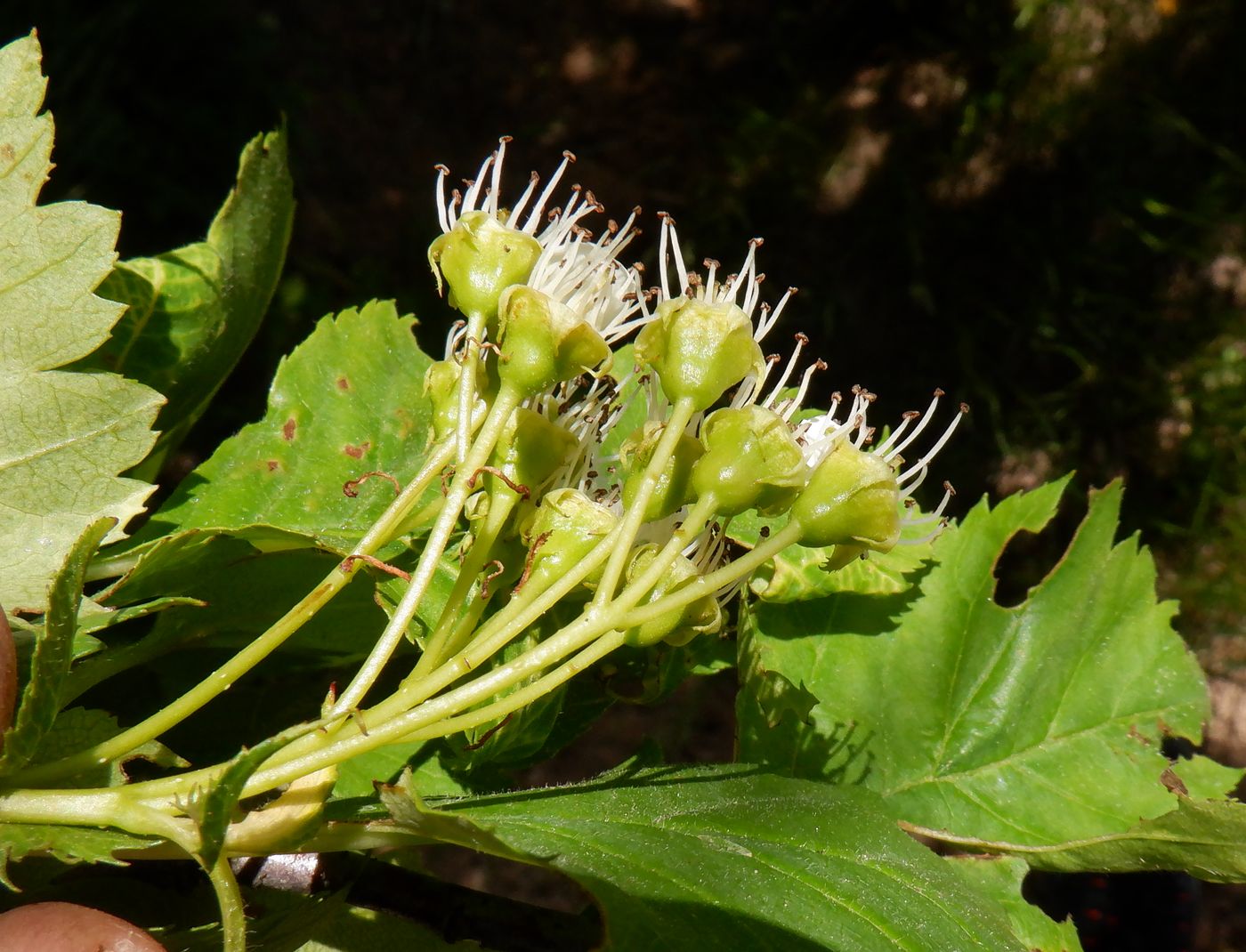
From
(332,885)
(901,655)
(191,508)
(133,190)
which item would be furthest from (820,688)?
(133,190)

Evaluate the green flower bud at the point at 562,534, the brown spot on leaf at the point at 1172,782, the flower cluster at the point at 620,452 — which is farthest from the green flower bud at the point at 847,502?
the brown spot on leaf at the point at 1172,782

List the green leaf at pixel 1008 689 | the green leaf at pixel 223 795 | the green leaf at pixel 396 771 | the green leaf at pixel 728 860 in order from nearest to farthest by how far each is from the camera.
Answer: the green leaf at pixel 223 795
the green leaf at pixel 728 860
the green leaf at pixel 396 771
the green leaf at pixel 1008 689

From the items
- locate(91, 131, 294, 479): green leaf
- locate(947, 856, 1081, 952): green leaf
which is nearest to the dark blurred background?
locate(91, 131, 294, 479): green leaf

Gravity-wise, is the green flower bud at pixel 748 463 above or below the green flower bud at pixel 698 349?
below

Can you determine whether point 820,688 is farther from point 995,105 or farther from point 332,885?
point 995,105

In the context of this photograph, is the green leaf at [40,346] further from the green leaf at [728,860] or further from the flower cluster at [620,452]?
the green leaf at [728,860]

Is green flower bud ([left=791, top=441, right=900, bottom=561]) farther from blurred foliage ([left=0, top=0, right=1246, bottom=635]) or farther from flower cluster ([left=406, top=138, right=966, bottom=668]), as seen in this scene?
blurred foliage ([left=0, top=0, right=1246, bottom=635])
